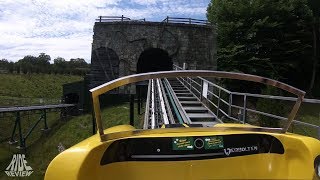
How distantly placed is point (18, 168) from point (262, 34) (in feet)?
74.4

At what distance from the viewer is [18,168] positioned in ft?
74.5

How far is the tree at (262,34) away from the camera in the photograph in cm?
3381

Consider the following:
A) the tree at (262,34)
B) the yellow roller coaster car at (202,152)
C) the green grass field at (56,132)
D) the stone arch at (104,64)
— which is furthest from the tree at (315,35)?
the yellow roller coaster car at (202,152)

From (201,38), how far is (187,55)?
1925mm

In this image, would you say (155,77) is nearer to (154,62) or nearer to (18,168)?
(18,168)

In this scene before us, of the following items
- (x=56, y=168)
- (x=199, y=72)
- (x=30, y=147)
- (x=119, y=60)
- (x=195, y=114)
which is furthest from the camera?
(x=119, y=60)

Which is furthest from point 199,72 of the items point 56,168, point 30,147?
point 30,147

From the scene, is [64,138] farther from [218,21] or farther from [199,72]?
[199,72]

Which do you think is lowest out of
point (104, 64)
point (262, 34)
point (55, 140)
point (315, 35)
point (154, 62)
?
point (55, 140)

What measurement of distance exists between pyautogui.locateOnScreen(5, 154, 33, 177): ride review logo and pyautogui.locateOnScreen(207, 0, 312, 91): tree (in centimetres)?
1724

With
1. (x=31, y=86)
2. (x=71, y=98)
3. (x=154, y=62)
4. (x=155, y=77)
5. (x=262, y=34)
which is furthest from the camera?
(x=31, y=86)

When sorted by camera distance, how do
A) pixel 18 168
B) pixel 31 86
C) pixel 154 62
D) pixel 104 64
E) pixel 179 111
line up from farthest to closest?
pixel 31 86 < pixel 154 62 < pixel 104 64 < pixel 18 168 < pixel 179 111

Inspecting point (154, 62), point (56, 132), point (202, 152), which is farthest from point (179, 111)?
point (154, 62)

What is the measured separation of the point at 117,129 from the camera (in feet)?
11.5
